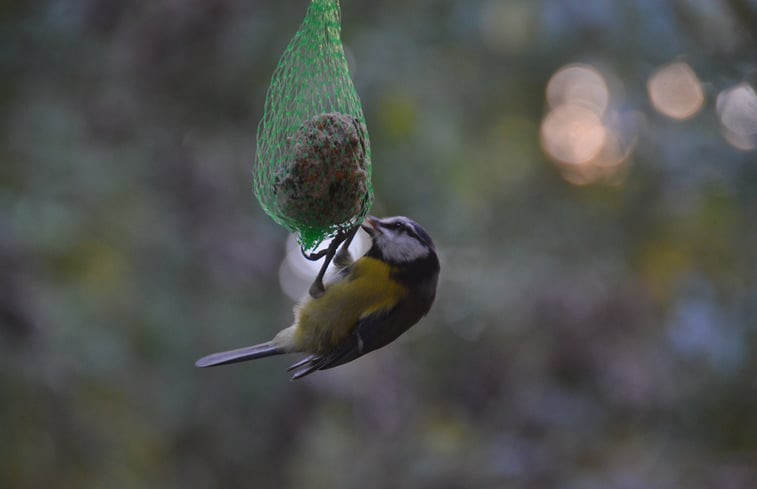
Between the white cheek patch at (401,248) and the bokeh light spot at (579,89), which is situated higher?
the bokeh light spot at (579,89)

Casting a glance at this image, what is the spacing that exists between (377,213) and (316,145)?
3.67m

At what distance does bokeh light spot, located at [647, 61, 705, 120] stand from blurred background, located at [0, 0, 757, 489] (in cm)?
2

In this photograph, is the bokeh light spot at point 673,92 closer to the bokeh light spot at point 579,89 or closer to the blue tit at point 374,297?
the bokeh light spot at point 579,89

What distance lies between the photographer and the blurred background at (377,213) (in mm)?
4641

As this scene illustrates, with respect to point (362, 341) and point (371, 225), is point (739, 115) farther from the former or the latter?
point (362, 341)

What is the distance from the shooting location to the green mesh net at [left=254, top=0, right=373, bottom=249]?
256 cm

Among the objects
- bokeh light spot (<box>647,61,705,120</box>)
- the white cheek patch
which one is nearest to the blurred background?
bokeh light spot (<box>647,61,705,120</box>)

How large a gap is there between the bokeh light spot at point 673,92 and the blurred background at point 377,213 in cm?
2

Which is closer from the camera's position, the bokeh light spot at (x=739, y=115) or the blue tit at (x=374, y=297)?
the blue tit at (x=374, y=297)

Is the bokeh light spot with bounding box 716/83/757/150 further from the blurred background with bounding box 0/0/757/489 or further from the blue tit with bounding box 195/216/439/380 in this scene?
the blue tit with bounding box 195/216/439/380

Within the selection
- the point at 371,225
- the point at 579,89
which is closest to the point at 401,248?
the point at 371,225

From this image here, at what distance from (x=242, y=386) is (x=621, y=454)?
2.55 meters

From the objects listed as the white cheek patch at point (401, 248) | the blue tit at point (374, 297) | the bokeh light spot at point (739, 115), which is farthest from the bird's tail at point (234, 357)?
the bokeh light spot at point (739, 115)

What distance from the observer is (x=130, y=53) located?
15.8ft
